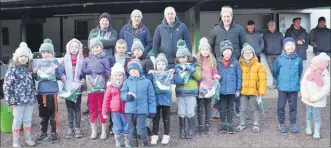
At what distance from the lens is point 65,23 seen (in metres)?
14.4

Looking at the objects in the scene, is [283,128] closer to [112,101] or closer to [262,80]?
[262,80]

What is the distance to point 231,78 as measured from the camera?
6.46 m

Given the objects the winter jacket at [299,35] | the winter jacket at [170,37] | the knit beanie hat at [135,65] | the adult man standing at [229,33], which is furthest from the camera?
the winter jacket at [299,35]

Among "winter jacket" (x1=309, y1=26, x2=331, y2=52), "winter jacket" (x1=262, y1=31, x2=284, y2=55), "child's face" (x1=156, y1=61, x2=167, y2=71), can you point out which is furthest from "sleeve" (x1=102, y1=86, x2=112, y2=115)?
"winter jacket" (x1=309, y1=26, x2=331, y2=52)

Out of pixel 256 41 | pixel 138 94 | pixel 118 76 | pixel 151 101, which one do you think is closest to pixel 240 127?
pixel 151 101

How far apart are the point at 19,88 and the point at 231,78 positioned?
126 inches

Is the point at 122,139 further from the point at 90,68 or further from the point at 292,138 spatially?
the point at 292,138

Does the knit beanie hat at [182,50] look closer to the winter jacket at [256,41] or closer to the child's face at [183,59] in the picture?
the child's face at [183,59]

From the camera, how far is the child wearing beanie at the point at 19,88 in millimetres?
5965

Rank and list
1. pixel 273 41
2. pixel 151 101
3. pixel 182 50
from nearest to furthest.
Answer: pixel 151 101 < pixel 182 50 < pixel 273 41

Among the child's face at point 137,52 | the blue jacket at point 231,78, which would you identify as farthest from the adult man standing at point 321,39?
the child's face at point 137,52

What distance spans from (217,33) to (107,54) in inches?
72.8

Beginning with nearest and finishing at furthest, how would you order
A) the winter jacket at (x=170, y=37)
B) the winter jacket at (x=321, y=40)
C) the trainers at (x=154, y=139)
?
the trainers at (x=154, y=139) < the winter jacket at (x=170, y=37) < the winter jacket at (x=321, y=40)

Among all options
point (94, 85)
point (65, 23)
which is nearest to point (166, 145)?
point (94, 85)
